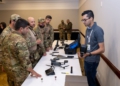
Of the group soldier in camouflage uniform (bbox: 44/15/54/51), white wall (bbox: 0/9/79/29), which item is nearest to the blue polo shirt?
soldier in camouflage uniform (bbox: 44/15/54/51)

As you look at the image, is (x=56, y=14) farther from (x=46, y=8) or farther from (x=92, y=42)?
(x=92, y=42)

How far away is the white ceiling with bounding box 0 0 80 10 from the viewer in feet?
31.3

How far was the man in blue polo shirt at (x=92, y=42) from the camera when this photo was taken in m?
1.88

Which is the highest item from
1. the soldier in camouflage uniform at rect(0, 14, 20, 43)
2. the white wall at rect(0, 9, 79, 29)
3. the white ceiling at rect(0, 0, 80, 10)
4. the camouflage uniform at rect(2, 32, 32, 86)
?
the white ceiling at rect(0, 0, 80, 10)

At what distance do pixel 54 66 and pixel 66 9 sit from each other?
7975mm

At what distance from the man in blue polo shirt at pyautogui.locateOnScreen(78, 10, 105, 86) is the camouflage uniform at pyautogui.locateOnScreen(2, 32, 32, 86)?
0.82m

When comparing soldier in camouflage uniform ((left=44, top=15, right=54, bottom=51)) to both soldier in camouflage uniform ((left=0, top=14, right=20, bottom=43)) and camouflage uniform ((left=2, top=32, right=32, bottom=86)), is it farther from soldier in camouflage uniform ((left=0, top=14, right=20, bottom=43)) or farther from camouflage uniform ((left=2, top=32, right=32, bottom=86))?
camouflage uniform ((left=2, top=32, right=32, bottom=86))

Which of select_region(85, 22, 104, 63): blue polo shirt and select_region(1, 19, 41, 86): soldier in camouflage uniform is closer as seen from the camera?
select_region(1, 19, 41, 86): soldier in camouflage uniform

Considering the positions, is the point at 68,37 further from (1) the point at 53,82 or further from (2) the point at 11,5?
(1) the point at 53,82

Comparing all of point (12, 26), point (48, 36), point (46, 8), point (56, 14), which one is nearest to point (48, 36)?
point (48, 36)

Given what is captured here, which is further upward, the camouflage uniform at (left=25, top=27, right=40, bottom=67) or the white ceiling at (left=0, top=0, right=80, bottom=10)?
the white ceiling at (left=0, top=0, right=80, bottom=10)

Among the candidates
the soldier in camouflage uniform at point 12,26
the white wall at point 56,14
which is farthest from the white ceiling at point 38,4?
the soldier in camouflage uniform at point 12,26

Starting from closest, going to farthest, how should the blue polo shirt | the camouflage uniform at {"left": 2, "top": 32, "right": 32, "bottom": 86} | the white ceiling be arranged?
1. the camouflage uniform at {"left": 2, "top": 32, "right": 32, "bottom": 86}
2. the blue polo shirt
3. the white ceiling

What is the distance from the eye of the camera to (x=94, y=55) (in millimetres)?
2027
